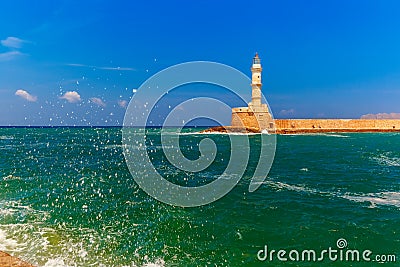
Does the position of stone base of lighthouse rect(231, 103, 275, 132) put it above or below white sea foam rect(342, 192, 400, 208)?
above

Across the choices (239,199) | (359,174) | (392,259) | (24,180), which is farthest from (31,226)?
(359,174)

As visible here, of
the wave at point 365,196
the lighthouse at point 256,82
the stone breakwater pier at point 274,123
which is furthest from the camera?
the stone breakwater pier at point 274,123

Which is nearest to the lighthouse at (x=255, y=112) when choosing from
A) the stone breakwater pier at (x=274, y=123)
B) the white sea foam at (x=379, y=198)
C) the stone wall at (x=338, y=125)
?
the stone breakwater pier at (x=274, y=123)

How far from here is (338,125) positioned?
113438 mm

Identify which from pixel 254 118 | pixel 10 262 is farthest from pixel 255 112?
pixel 10 262

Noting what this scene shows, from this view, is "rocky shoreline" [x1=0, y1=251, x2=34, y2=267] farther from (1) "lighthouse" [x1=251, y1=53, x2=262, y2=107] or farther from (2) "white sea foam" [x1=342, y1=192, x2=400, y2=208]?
(1) "lighthouse" [x1=251, y1=53, x2=262, y2=107]

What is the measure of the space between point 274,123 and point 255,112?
13667 mm

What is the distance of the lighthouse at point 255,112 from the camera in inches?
3492

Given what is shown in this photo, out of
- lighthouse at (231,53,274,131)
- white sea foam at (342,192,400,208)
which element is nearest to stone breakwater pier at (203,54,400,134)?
lighthouse at (231,53,274,131)

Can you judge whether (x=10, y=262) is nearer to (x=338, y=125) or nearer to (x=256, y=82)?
(x=256, y=82)

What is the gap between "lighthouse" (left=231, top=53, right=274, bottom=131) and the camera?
88.7m

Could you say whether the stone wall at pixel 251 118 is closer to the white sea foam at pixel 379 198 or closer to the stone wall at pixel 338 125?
the stone wall at pixel 338 125

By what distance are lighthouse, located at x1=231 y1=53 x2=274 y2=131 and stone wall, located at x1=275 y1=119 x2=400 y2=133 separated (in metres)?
11.7

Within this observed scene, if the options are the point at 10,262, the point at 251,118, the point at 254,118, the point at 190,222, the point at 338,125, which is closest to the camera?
the point at 10,262
